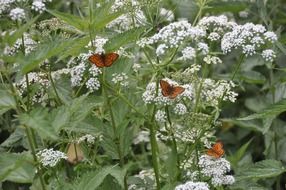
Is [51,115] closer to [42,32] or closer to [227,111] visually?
[42,32]

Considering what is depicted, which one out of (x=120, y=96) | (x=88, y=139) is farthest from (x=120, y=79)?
(x=88, y=139)

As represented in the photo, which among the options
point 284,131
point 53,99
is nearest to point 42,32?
point 53,99

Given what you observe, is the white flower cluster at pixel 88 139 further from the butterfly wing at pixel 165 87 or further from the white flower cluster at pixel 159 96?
the butterfly wing at pixel 165 87

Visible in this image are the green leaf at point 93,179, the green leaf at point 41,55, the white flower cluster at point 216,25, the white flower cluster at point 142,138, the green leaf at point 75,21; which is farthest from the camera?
the white flower cluster at point 142,138

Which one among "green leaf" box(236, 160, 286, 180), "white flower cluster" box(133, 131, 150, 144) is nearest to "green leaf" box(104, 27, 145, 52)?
"green leaf" box(236, 160, 286, 180)

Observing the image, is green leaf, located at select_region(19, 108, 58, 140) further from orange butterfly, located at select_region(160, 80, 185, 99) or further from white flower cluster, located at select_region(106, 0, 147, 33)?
white flower cluster, located at select_region(106, 0, 147, 33)

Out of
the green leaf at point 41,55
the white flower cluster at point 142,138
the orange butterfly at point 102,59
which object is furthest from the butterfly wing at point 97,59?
the white flower cluster at point 142,138

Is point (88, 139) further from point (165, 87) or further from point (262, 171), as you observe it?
point (262, 171)
